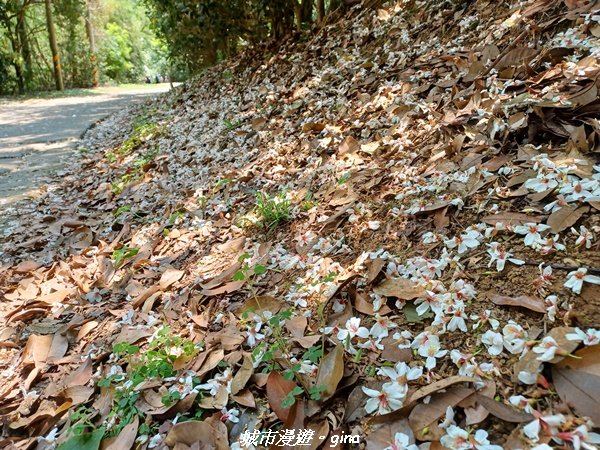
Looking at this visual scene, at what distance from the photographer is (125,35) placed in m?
24.7

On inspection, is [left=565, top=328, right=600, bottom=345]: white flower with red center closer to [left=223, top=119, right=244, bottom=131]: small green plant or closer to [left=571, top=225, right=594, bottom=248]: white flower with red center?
[left=571, top=225, right=594, bottom=248]: white flower with red center

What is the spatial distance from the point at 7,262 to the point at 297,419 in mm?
2673

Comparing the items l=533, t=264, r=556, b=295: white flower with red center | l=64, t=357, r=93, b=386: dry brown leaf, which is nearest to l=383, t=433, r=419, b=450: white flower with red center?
l=533, t=264, r=556, b=295: white flower with red center

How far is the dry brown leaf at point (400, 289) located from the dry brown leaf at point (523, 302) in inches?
9.0

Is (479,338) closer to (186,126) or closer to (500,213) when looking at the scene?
(500,213)

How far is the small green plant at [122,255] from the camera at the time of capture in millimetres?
2629

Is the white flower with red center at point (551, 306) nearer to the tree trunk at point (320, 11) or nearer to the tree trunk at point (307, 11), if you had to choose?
the tree trunk at point (320, 11)

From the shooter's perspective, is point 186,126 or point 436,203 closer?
point 436,203

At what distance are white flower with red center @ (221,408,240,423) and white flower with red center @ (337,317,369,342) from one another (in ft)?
1.32

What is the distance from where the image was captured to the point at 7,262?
117 inches

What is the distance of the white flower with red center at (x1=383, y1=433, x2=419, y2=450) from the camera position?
3.56ft

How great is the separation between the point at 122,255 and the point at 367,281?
1.71 m

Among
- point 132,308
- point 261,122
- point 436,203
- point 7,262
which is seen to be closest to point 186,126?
point 261,122

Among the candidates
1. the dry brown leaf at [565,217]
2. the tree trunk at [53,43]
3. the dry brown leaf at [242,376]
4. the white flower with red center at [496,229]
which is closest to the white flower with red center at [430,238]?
the white flower with red center at [496,229]
